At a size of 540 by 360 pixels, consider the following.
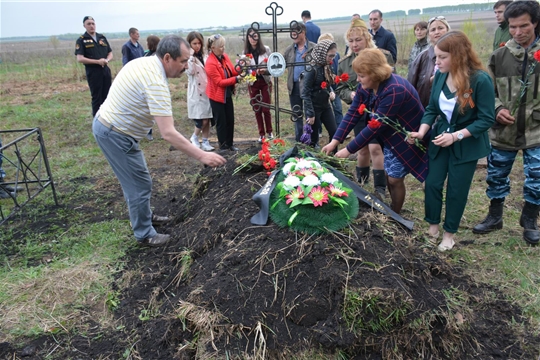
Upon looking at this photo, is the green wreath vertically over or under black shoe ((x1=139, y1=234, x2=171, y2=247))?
over

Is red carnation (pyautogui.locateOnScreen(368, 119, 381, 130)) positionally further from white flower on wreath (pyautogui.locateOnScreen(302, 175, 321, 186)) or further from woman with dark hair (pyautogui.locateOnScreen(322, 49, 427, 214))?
white flower on wreath (pyautogui.locateOnScreen(302, 175, 321, 186))

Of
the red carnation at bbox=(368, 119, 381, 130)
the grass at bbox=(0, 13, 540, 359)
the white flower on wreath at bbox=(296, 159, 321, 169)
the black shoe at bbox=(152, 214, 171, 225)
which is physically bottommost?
the grass at bbox=(0, 13, 540, 359)

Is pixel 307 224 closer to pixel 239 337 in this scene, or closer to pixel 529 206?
pixel 239 337

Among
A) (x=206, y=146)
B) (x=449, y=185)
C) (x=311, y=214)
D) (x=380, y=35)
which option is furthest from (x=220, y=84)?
(x=311, y=214)

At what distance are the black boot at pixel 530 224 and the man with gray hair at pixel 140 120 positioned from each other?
285cm

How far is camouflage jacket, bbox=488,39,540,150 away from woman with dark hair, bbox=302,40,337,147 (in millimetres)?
1939

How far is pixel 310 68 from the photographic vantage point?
17.0 ft

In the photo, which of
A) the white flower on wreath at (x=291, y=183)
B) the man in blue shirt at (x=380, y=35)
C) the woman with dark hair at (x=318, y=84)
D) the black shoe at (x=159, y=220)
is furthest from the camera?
the man in blue shirt at (x=380, y=35)

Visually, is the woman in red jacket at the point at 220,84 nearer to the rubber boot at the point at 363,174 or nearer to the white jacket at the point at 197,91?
the white jacket at the point at 197,91

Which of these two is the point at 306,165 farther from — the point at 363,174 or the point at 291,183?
the point at 363,174

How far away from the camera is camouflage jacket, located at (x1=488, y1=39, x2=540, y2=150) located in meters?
3.42

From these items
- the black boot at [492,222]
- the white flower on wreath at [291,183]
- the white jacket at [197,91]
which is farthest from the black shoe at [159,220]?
the black boot at [492,222]

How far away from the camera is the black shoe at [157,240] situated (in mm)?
3834

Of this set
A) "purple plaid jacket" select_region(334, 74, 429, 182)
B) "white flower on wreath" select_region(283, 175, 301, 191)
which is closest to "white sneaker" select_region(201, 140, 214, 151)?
"purple plaid jacket" select_region(334, 74, 429, 182)
